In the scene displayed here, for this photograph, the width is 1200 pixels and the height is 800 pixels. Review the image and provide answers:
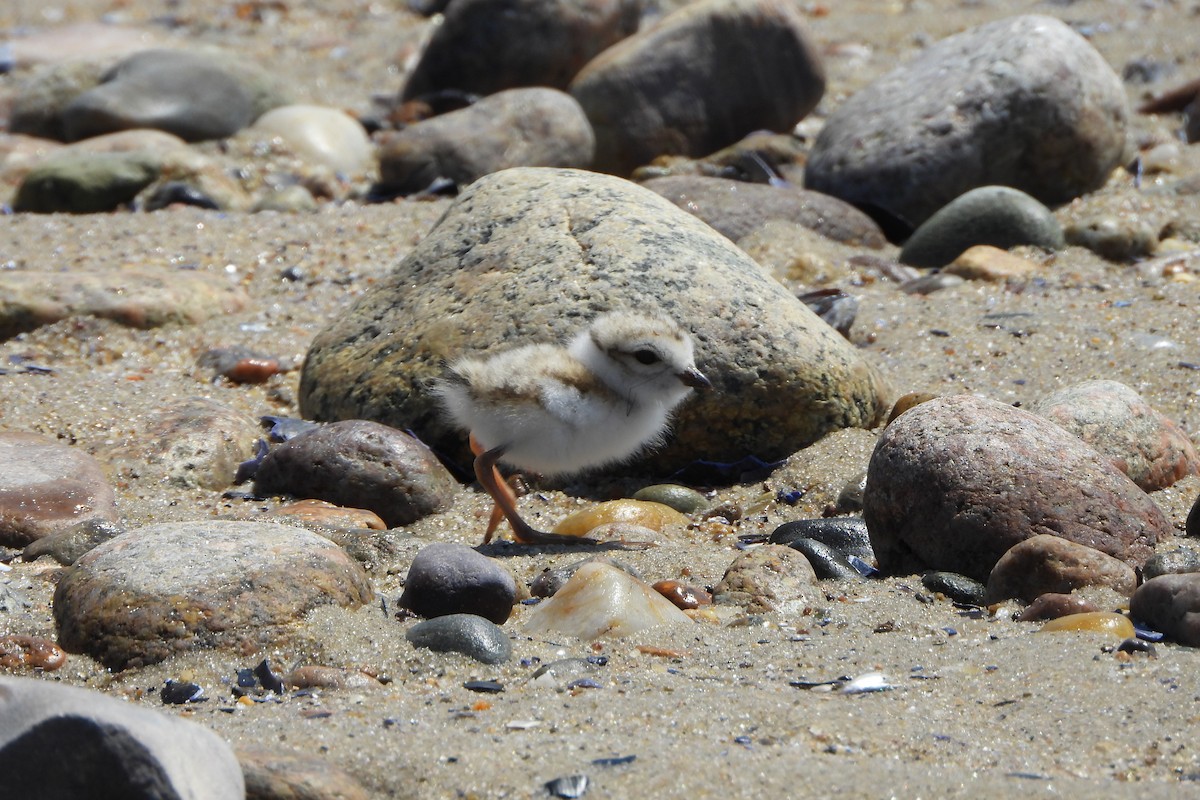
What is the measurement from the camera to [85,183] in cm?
893

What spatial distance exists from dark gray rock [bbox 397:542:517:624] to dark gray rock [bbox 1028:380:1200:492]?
219 cm

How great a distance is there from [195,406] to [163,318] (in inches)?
45.7

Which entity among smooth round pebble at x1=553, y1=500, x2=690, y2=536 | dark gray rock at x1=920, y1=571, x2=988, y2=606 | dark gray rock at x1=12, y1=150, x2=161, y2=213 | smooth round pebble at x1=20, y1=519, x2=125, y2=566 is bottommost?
dark gray rock at x1=12, y1=150, x2=161, y2=213

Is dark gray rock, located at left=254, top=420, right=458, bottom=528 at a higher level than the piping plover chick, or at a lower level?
lower

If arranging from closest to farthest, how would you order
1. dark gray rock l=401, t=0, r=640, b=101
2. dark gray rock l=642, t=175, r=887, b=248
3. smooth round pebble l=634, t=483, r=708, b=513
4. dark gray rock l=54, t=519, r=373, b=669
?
1. dark gray rock l=54, t=519, r=373, b=669
2. smooth round pebble l=634, t=483, r=708, b=513
3. dark gray rock l=642, t=175, r=887, b=248
4. dark gray rock l=401, t=0, r=640, b=101

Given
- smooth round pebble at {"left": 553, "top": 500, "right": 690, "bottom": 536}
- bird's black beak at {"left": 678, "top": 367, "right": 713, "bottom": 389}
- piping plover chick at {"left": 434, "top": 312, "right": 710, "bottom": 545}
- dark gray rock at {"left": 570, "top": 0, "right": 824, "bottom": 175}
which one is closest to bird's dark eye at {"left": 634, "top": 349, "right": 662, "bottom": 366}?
piping plover chick at {"left": 434, "top": 312, "right": 710, "bottom": 545}

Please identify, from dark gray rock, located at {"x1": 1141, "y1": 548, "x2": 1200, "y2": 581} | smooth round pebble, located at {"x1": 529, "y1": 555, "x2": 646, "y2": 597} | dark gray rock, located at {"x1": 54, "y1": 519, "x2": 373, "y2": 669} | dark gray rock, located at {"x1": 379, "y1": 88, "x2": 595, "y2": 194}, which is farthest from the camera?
dark gray rock, located at {"x1": 379, "y1": 88, "x2": 595, "y2": 194}

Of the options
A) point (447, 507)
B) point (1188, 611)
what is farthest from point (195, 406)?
point (1188, 611)

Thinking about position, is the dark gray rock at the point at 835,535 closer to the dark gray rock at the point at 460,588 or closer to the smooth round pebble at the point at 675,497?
the smooth round pebble at the point at 675,497

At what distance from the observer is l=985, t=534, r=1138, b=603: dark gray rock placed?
150 inches

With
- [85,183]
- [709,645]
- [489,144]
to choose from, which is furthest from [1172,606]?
[85,183]

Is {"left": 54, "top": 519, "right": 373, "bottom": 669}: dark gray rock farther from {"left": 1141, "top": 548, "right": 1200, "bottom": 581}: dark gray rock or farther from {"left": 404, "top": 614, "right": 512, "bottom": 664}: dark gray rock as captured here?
{"left": 1141, "top": 548, "right": 1200, "bottom": 581}: dark gray rock

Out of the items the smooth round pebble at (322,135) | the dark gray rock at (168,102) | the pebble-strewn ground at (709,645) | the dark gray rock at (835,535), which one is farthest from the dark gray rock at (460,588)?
the dark gray rock at (168,102)

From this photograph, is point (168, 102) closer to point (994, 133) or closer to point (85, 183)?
point (85, 183)
